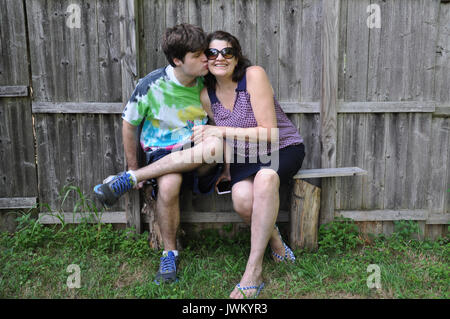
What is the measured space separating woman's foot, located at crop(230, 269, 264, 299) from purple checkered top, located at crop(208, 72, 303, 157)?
784mm

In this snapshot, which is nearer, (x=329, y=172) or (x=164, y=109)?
(x=164, y=109)

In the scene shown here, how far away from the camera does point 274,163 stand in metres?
2.63

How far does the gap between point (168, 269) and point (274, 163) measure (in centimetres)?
100

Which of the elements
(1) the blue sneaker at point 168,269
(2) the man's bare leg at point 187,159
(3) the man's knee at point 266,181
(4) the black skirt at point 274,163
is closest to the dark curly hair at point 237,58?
(2) the man's bare leg at point 187,159

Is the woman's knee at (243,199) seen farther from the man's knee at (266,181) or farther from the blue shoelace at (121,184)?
the blue shoelace at (121,184)

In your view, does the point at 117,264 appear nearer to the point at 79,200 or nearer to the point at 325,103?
the point at 79,200

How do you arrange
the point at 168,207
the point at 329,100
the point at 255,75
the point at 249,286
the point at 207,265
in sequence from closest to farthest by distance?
1. the point at 249,286
2. the point at 255,75
3. the point at 168,207
4. the point at 207,265
5. the point at 329,100

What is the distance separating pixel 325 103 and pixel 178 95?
111 cm

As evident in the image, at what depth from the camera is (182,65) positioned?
8.40ft

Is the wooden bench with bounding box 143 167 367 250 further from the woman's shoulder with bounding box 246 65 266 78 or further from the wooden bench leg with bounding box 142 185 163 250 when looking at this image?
the woman's shoulder with bounding box 246 65 266 78

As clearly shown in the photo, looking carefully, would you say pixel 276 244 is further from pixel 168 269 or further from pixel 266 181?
pixel 168 269

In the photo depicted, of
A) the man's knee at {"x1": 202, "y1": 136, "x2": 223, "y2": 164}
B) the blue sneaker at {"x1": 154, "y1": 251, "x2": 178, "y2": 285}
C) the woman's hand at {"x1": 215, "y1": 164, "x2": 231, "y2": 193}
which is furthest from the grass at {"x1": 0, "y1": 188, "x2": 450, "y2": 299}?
the man's knee at {"x1": 202, "y1": 136, "x2": 223, "y2": 164}

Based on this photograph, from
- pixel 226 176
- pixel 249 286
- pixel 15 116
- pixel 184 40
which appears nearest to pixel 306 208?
pixel 226 176
